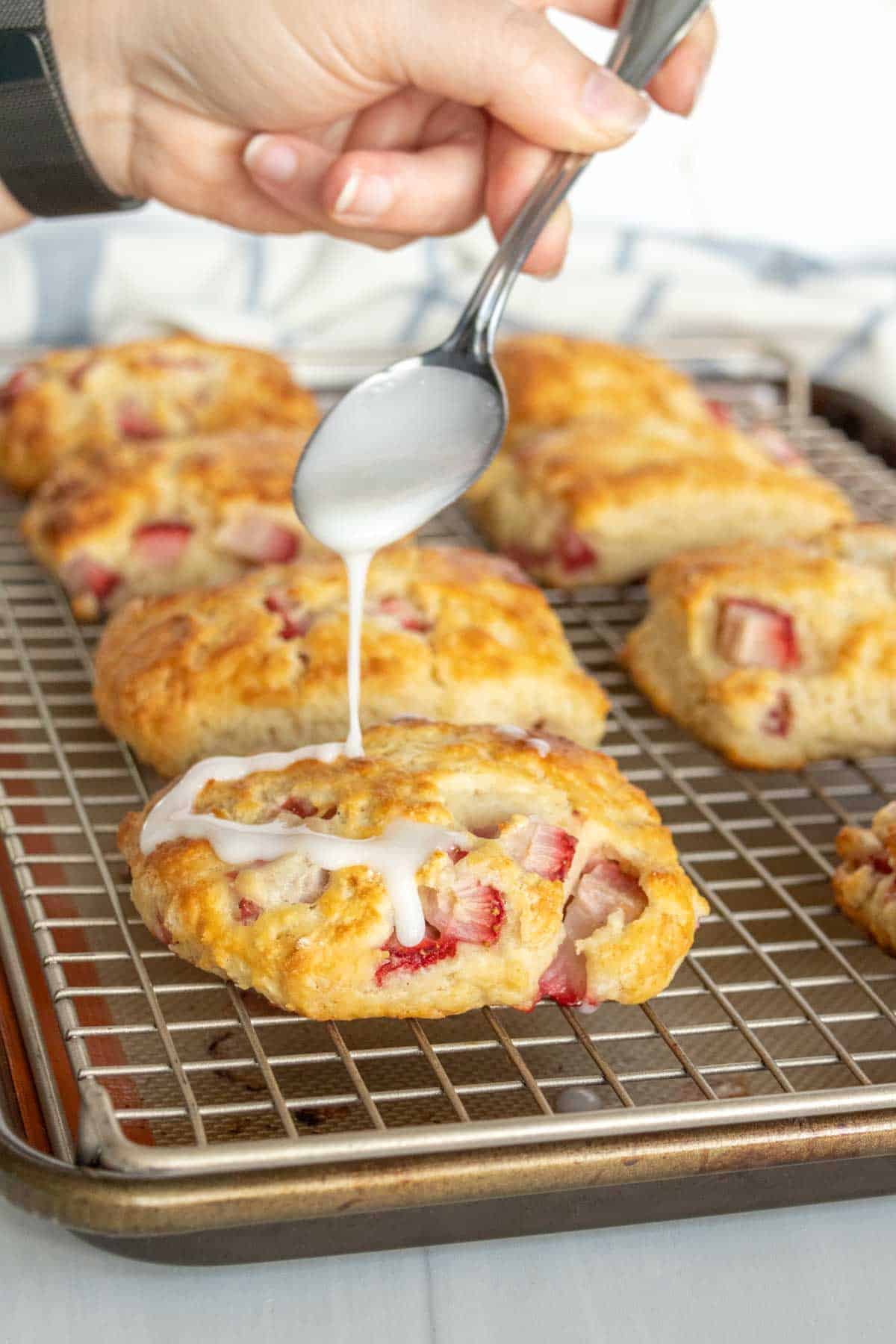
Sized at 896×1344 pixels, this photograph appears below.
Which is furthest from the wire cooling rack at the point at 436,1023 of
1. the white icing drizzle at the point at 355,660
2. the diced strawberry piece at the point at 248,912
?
the white icing drizzle at the point at 355,660

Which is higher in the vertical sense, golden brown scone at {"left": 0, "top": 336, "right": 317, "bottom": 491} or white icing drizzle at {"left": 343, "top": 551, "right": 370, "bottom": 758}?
white icing drizzle at {"left": 343, "top": 551, "right": 370, "bottom": 758}

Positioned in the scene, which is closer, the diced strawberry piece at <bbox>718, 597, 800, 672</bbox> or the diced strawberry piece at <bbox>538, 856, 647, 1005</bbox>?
the diced strawberry piece at <bbox>538, 856, 647, 1005</bbox>

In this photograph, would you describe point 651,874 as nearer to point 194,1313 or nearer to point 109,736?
point 194,1313

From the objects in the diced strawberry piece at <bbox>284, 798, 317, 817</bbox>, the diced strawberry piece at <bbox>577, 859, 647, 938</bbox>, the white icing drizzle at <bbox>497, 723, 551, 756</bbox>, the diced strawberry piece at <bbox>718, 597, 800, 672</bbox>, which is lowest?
the diced strawberry piece at <bbox>718, 597, 800, 672</bbox>

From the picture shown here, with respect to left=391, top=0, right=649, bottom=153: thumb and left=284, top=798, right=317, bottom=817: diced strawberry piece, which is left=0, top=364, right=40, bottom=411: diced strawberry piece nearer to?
left=391, top=0, right=649, bottom=153: thumb

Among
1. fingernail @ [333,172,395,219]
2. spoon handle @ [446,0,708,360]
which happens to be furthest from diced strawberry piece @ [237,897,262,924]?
fingernail @ [333,172,395,219]

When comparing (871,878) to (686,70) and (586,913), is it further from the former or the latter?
(686,70)
